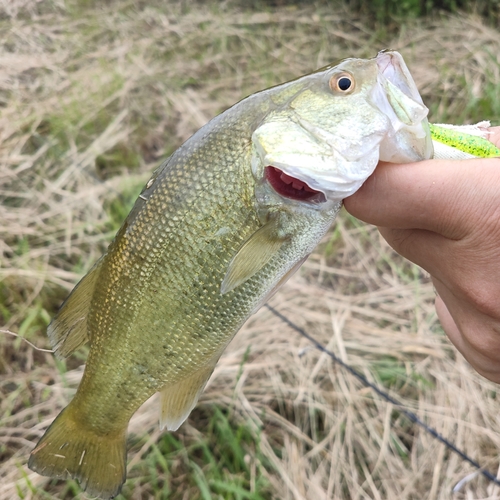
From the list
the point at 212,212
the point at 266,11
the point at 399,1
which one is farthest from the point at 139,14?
the point at 212,212

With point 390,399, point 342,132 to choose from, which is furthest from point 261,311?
point 342,132

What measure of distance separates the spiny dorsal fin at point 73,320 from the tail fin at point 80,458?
0.24 meters

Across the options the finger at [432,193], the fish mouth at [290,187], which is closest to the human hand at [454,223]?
the finger at [432,193]

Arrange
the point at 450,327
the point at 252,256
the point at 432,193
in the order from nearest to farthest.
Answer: the point at 432,193
the point at 252,256
the point at 450,327

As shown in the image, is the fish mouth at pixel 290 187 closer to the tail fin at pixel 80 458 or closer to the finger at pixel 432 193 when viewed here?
the finger at pixel 432 193

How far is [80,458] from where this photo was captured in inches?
64.2

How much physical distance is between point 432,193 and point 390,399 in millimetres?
1558

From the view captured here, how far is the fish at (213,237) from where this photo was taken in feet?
4.34

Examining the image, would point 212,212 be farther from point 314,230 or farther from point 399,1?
point 399,1

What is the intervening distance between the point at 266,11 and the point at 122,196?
356 centimetres

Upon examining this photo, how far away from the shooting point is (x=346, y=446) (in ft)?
7.91

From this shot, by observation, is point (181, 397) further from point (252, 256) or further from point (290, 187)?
point (290, 187)

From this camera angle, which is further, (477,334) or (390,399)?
(390,399)

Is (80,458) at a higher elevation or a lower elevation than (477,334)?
lower
